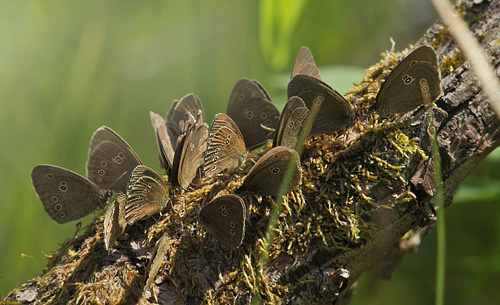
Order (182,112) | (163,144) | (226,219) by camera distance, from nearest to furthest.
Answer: (226,219)
(163,144)
(182,112)

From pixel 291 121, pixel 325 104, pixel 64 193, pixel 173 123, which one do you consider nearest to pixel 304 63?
pixel 325 104

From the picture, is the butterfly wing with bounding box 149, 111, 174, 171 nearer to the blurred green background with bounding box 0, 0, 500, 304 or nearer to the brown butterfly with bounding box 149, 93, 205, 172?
the brown butterfly with bounding box 149, 93, 205, 172

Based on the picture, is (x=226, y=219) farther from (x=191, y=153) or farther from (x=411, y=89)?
(x=411, y=89)

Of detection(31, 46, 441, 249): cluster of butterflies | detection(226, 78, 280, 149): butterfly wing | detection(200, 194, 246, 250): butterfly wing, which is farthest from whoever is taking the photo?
detection(226, 78, 280, 149): butterfly wing

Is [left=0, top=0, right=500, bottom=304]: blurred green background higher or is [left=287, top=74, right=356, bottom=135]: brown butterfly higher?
[left=0, top=0, right=500, bottom=304]: blurred green background

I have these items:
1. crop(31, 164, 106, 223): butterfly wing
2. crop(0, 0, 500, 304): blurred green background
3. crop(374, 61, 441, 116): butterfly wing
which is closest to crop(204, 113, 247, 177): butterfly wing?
crop(31, 164, 106, 223): butterfly wing

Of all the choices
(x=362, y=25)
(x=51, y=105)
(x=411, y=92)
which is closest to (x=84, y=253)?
(x=411, y=92)
